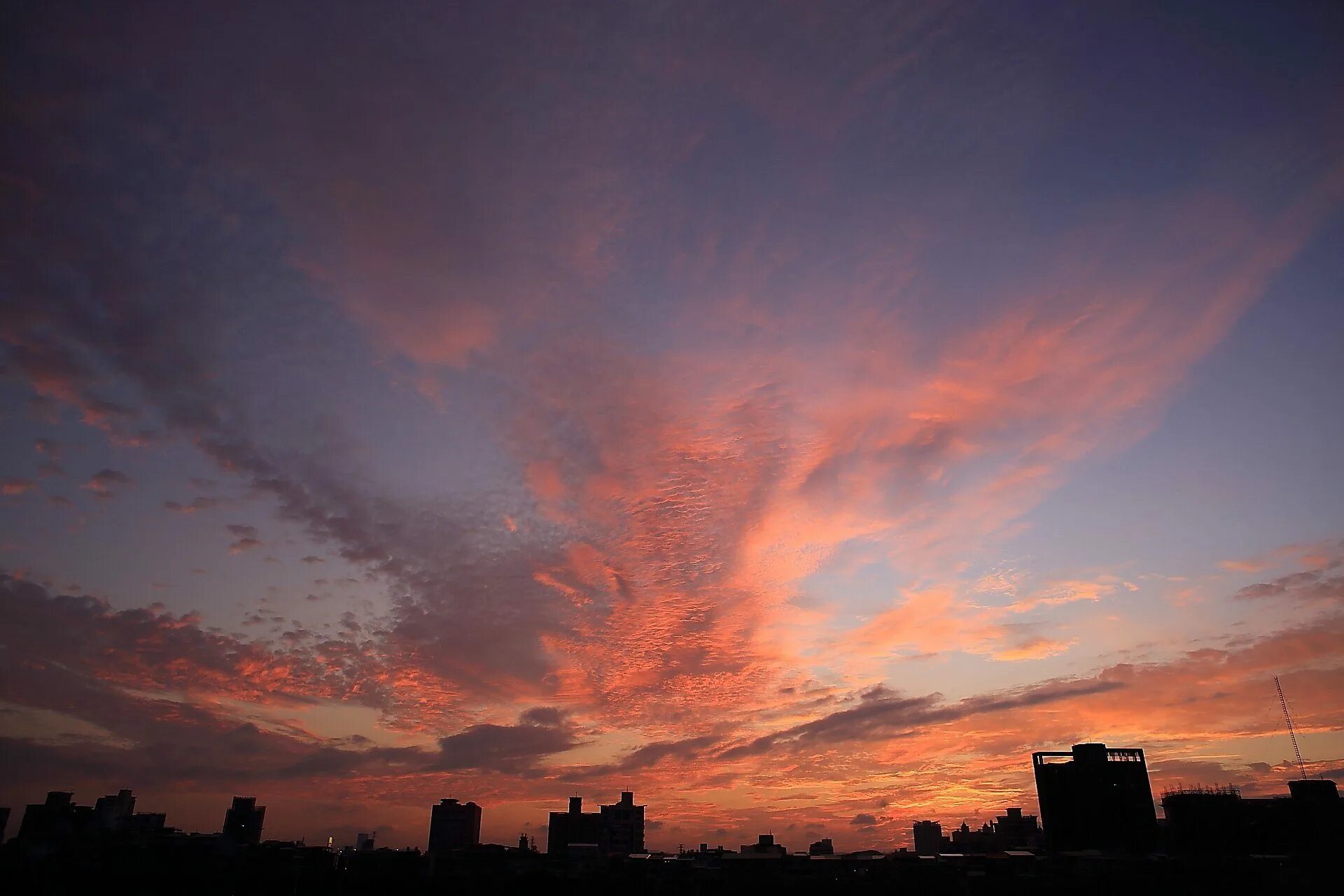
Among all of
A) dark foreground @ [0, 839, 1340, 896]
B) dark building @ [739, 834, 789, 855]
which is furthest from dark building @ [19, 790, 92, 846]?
dark building @ [739, 834, 789, 855]

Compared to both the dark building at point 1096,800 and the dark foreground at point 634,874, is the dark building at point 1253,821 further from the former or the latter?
the dark foreground at point 634,874

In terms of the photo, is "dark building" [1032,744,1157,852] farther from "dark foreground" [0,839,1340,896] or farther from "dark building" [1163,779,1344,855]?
"dark foreground" [0,839,1340,896]

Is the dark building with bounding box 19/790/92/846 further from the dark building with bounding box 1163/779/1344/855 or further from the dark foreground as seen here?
the dark building with bounding box 1163/779/1344/855

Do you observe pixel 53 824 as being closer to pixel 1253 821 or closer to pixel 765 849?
pixel 765 849

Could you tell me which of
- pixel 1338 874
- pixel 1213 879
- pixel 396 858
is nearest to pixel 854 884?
pixel 1213 879

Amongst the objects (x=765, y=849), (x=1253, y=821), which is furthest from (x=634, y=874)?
(x=1253, y=821)

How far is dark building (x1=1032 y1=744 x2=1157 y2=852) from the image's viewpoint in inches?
6732

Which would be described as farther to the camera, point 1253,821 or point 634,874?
point 1253,821

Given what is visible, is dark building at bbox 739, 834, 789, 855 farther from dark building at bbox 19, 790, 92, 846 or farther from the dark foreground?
dark building at bbox 19, 790, 92, 846

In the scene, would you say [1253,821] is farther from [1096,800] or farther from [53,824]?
[53,824]

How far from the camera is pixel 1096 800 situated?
578ft

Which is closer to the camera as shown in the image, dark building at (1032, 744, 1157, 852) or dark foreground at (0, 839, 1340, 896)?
Result: dark foreground at (0, 839, 1340, 896)

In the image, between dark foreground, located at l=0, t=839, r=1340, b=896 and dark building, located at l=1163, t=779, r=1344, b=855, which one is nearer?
dark foreground, located at l=0, t=839, r=1340, b=896

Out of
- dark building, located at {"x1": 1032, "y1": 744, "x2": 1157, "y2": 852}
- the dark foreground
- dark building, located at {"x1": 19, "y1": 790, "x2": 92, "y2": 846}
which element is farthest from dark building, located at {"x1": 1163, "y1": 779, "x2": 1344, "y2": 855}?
dark building, located at {"x1": 19, "y1": 790, "x2": 92, "y2": 846}
